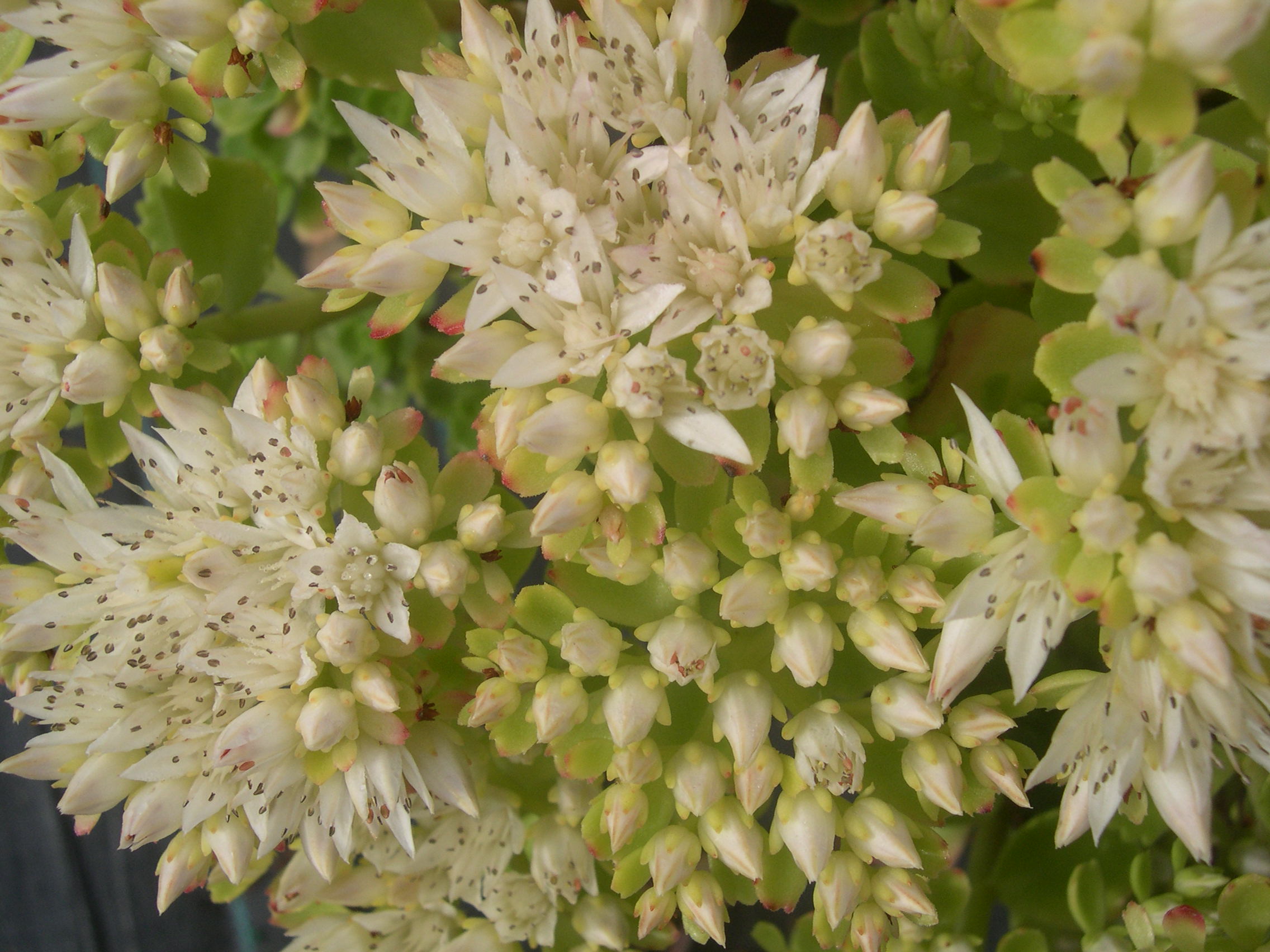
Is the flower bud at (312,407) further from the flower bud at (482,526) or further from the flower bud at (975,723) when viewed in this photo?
the flower bud at (975,723)

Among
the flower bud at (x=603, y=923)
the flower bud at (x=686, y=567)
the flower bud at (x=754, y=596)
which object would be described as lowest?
the flower bud at (x=603, y=923)

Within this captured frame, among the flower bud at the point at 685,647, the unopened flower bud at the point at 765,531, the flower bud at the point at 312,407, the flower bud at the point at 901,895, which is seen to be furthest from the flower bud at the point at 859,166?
the flower bud at the point at 901,895

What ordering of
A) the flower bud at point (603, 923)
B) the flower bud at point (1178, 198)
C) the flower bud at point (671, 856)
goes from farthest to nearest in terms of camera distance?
the flower bud at point (603, 923) < the flower bud at point (671, 856) < the flower bud at point (1178, 198)

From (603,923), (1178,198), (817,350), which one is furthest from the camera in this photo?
(603,923)

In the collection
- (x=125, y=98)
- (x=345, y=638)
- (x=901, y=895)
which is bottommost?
(x=901, y=895)

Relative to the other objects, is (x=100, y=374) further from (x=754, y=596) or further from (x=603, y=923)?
(x=603, y=923)

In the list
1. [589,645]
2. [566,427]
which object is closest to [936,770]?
[589,645]
